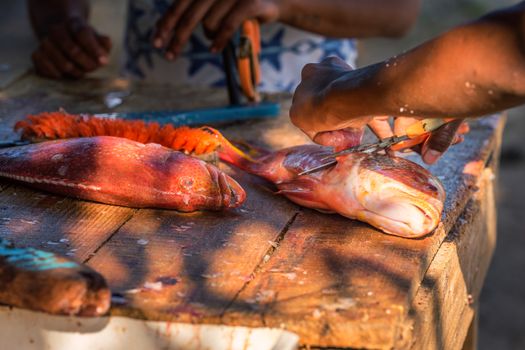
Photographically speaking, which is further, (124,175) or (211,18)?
(211,18)

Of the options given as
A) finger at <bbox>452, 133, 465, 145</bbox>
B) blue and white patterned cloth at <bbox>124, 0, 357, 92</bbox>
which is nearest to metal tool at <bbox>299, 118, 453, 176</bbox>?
finger at <bbox>452, 133, 465, 145</bbox>

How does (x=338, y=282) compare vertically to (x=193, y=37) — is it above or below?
above

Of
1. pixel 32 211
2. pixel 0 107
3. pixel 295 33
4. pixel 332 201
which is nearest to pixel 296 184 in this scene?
pixel 332 201

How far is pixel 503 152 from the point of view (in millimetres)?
6801

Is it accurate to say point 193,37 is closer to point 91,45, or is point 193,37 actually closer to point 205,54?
point 205,54

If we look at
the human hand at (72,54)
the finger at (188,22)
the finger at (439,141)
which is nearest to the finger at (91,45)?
the human hand at (72,54)

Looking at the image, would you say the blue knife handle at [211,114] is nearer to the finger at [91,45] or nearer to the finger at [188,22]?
the finger at [188,22]

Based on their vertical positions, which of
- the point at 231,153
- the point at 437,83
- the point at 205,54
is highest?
the point at 437,83

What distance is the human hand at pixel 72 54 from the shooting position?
365 cm

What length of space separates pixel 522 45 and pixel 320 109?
24.7 inches

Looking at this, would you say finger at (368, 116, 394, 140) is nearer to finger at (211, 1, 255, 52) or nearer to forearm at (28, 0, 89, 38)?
finger at (211, 1, 255, 52)

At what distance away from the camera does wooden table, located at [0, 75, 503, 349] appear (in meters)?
1.78

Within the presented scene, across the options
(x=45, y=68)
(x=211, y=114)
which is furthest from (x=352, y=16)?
(x=45, y=68)

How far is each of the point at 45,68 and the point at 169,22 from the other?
0.64 metres
